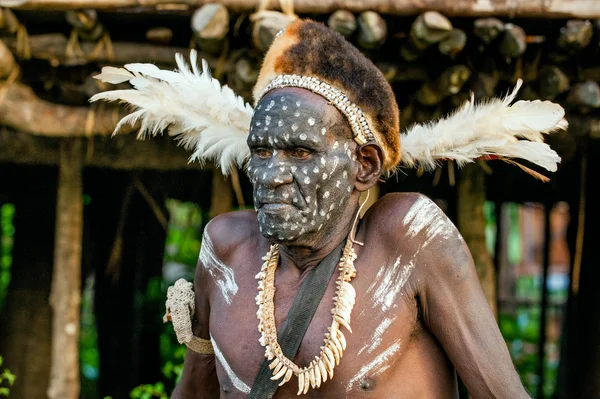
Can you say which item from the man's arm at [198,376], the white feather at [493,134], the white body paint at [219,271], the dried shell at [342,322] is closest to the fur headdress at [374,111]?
the white feather at [493,134]

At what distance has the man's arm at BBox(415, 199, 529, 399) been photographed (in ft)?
7.98

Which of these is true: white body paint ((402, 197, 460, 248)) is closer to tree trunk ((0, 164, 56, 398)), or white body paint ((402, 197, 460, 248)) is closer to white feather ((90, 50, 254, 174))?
white feather ((90, 50, 254, 174))

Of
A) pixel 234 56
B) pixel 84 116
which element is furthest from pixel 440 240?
pixel 84 116

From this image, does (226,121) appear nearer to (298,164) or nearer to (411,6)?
(298,164)

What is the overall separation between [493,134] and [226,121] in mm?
882

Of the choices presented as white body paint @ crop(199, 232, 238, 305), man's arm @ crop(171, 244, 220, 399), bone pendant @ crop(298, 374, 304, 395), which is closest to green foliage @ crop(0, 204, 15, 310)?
man's arm @ crop(171, 244, 220, 399)

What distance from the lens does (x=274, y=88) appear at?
267 cm

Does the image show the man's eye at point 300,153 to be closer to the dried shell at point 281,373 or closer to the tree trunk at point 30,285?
the dried shell at point 281,373

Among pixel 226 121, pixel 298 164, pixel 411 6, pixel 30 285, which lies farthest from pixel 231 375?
pixel 30 285

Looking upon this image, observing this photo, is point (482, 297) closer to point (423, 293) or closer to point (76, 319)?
point (423, 293)

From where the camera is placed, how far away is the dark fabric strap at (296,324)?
2520 millimetres

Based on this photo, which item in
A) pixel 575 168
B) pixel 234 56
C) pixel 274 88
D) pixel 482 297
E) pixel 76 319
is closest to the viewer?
pixel 482 297

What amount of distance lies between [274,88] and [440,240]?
0.68 meters

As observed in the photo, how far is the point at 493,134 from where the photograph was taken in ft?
8.71
